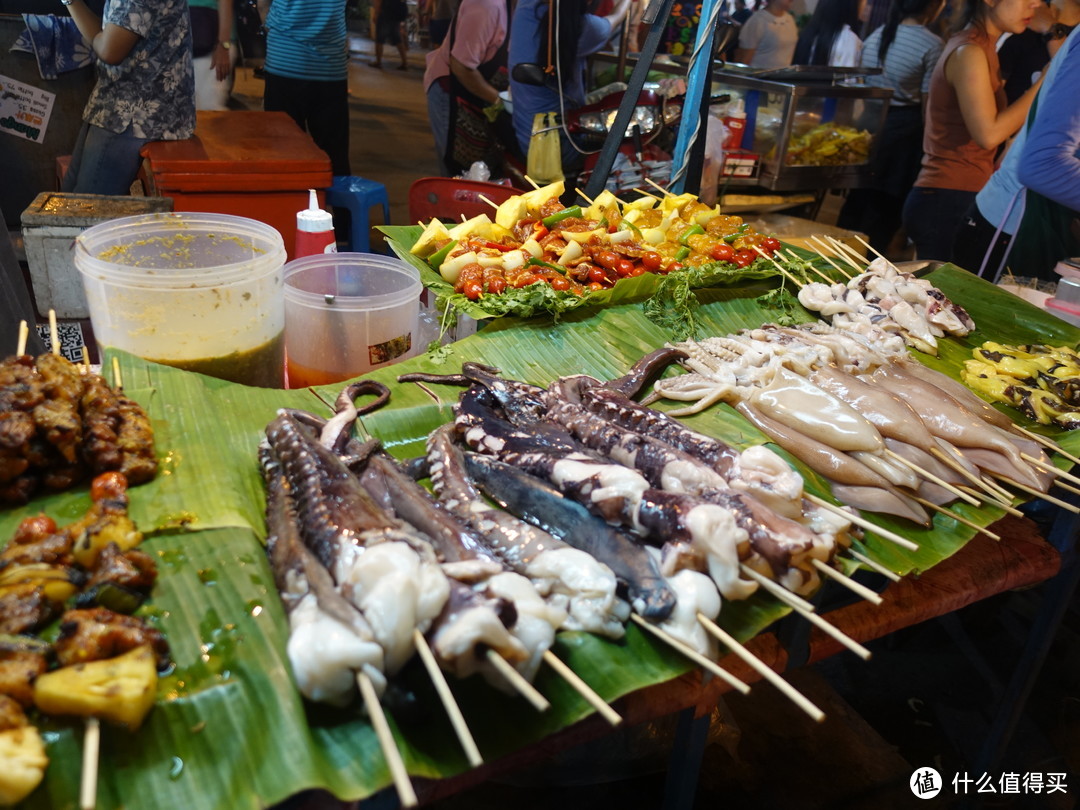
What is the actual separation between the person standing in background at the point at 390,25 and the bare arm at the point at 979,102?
24.3ft

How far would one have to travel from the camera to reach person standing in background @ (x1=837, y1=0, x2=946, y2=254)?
30.3ft

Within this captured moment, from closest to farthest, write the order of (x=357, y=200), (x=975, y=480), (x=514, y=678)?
1. (x=514, y=678)
2. (x=975, y=480)
3. (x=357, y=200)

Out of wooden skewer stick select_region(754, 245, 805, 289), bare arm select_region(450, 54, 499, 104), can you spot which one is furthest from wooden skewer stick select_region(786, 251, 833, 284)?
Answer: bare arm select_region(450, 54, 499, 104)

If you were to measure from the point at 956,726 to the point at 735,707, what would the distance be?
5.34ft

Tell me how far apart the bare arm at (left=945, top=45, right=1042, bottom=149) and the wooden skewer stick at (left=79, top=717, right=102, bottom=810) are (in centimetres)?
864

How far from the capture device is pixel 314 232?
4383mm

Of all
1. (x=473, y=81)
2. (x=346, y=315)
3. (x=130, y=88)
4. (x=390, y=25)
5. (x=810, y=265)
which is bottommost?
(x=346, y=315)

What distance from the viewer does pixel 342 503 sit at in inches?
92.0

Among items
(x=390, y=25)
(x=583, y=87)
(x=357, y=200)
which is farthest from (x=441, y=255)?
(x=390, y=25)

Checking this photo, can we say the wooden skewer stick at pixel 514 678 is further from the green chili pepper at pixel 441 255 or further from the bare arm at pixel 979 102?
the bare arm at pixel 979 102

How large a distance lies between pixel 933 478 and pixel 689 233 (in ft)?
10.6

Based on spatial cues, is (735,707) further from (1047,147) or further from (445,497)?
(1047,147)

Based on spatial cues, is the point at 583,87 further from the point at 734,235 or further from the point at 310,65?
the point at 734,235

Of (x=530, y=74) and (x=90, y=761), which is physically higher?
(x=530, y=74)
